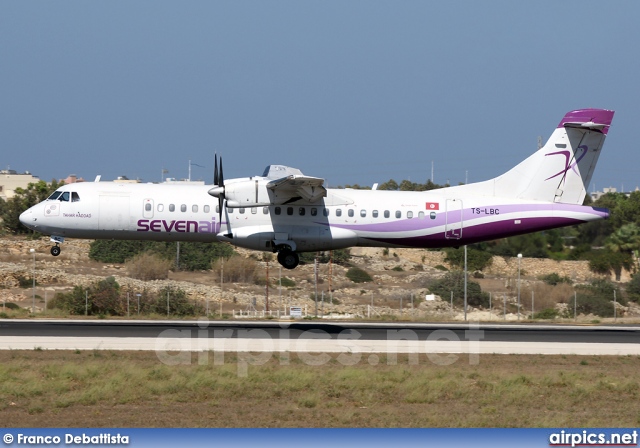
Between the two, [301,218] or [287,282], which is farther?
[287,282]

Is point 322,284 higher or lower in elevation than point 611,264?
lower

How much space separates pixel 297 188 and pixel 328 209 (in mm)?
1844

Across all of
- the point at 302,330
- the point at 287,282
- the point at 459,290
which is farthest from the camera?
the point at 287,282

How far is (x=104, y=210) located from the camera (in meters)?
32.4

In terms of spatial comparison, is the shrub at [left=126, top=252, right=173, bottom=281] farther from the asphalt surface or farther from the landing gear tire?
the landing gear tire

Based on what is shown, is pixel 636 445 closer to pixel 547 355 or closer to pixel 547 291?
pixel 547 355

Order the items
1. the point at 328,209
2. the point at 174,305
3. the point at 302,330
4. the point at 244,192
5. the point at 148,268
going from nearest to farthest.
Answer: the point at 302,330 < the point at 244,192 < the point at 328,209 < the point at 174,305 < the point at 148,268

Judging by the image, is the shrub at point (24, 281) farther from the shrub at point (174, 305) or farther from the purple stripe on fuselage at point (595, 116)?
the purple stripe on fuselage at point (595, 116)

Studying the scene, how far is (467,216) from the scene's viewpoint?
33406 millimetres

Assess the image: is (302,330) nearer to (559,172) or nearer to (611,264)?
(559,172)

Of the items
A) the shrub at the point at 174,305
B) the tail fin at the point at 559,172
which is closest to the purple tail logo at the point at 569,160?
the tail fin at the point at 559,172

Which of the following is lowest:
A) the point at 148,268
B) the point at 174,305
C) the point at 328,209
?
the point at 174,305

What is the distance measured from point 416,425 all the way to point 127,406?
6.31 metres

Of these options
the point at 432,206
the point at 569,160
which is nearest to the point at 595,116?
the point at 569,160
